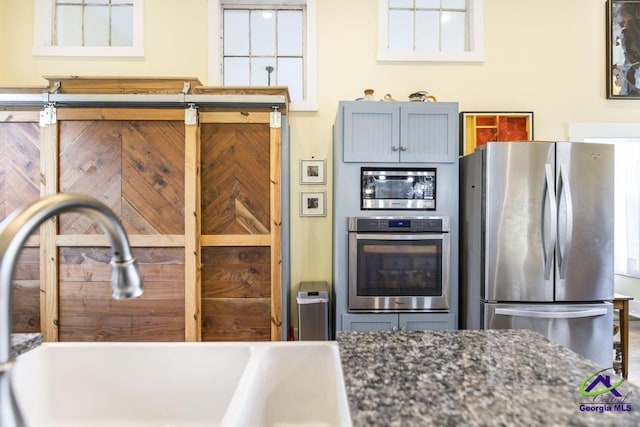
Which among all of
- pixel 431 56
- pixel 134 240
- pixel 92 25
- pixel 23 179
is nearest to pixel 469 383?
pixel 134 240

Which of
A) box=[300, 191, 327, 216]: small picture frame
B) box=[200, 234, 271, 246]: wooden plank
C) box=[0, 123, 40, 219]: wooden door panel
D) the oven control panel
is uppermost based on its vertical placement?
box=[0, 123, 40, 219]: wooden door panel

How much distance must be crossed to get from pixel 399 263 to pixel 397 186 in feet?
1.88

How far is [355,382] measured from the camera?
741 mm

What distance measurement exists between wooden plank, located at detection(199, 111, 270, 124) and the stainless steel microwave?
0.84 meters

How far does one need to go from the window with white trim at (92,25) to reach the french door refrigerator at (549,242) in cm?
319

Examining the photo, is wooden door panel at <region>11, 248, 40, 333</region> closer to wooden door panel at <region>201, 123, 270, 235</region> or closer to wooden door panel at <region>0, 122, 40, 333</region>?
Answer: wooden door panel at <region>0, 122, 40, 333</region>

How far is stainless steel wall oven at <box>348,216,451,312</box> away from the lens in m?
2.42

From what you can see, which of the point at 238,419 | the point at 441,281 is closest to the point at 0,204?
the point at 238,419

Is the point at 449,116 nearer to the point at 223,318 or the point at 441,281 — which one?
the point at 441,281

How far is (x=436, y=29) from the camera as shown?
10.2 feet

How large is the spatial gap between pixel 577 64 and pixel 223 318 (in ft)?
12.6

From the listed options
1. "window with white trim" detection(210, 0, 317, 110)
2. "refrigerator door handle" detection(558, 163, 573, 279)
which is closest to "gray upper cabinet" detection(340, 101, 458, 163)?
"refrigerator door handle" detection(558, 163, 573, 279)

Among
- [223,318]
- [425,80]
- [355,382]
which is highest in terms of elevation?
[425,80]

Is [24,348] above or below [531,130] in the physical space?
below
